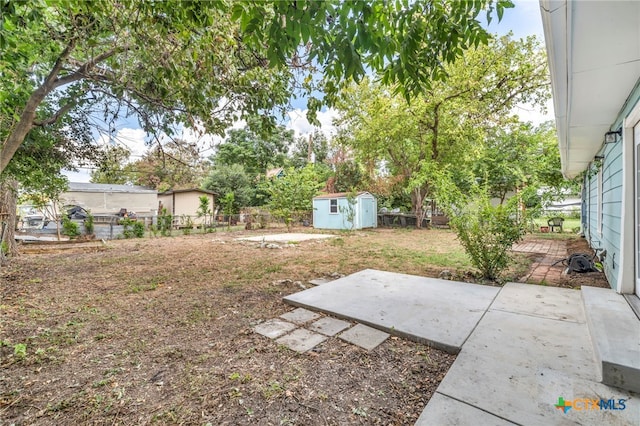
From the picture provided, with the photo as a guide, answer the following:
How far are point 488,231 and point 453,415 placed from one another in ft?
10.9

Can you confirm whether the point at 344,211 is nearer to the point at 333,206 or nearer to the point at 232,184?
the point at 333,206

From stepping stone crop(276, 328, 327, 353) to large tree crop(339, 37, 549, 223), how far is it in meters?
8.44

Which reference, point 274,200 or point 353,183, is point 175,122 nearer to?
point 274,200

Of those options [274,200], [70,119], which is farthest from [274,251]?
[274,200]

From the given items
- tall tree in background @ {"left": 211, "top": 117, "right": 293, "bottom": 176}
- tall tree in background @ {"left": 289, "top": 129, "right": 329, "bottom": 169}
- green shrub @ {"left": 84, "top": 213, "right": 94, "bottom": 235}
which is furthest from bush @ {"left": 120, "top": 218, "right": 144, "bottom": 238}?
tall tree in background @ {"left": 289, "top": 129, "right": 329, "bottom": 169}

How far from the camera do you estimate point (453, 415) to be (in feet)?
4.85

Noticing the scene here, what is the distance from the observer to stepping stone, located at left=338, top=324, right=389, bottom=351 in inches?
93.7

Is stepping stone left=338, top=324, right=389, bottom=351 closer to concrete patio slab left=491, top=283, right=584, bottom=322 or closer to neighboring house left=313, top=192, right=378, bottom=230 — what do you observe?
concrete patio slab left=491, top=283, right=584, bottom=322

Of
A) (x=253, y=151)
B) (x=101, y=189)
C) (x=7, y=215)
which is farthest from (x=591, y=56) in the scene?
(x=101, y=189)

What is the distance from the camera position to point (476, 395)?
163cm

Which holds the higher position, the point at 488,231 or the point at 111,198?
the point at 111,198

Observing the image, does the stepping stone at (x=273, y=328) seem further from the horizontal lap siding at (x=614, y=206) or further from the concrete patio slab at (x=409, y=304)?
the horizontal lap siding at (x=614, y=206)

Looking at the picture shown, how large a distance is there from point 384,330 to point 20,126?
5.01 meters

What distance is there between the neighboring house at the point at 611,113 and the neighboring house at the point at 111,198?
73.0ft
